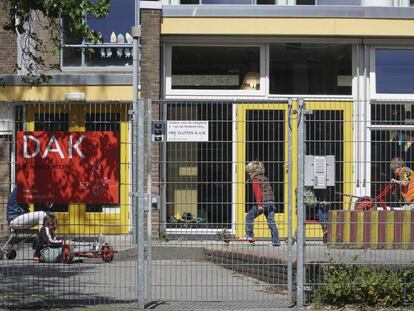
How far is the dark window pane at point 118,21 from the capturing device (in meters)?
16.4

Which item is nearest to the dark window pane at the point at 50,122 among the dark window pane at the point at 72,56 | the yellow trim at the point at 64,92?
the yellow trim at the point at 64,92

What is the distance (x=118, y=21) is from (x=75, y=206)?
8.53 metres

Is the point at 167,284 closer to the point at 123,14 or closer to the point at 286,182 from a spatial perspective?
the point at 286,182

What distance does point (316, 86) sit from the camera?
49.9ft

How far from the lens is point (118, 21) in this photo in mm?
16453

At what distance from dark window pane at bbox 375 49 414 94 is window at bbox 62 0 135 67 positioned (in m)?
5.36

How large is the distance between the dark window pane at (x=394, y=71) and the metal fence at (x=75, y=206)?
23.7ft

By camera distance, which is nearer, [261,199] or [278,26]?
[261,199]

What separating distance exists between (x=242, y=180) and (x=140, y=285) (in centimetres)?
171

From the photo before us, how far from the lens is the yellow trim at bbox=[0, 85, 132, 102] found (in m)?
15.4

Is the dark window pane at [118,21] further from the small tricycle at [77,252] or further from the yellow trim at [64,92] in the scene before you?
the small tricycle at [77,252]

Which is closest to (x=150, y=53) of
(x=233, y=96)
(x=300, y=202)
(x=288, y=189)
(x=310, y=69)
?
(x=233, y=96)

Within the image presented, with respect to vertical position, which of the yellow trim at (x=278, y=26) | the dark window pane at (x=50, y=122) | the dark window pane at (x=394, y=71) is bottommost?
the dark window pane at (x=50, y=122)

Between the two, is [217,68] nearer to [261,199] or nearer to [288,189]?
[261,199]
